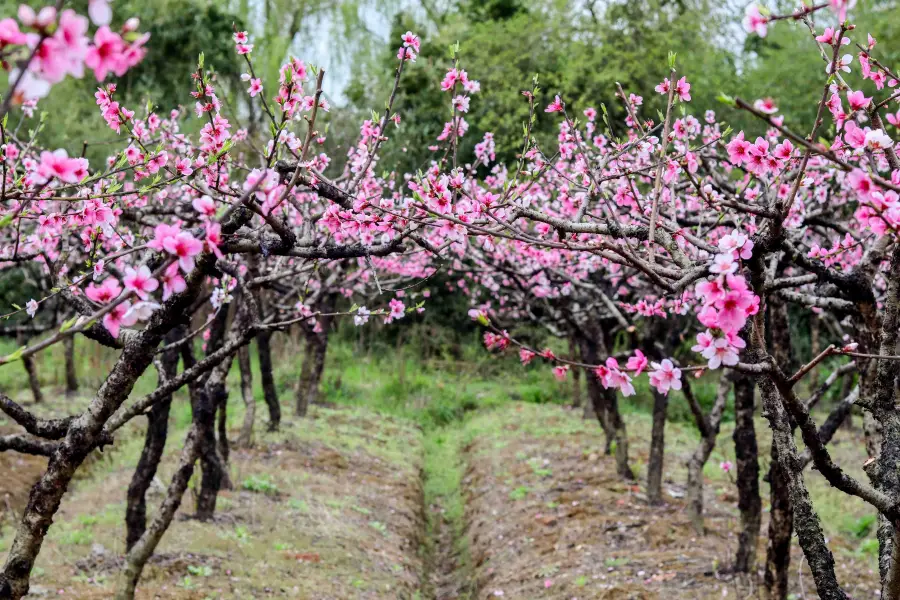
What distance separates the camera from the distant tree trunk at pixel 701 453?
6457mm

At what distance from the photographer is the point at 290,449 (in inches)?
392

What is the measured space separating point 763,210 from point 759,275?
213 mm

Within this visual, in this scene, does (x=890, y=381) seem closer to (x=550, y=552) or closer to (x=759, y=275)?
(x=759, y=275)

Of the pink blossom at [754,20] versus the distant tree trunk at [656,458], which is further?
the distant tree trunk at [656,458]

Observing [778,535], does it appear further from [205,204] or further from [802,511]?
[205,204]

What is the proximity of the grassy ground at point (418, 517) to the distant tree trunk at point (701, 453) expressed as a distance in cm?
22

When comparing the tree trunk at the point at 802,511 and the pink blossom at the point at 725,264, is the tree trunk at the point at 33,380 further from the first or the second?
the pink blossom at the point at 725,264

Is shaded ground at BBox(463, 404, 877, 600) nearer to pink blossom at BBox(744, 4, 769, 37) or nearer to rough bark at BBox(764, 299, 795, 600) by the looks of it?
rough bark at BBox(764, 299, 795, 600)

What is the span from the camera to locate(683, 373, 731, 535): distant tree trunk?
646 cm

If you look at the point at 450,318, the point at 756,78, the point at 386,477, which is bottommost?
the point at 386,477

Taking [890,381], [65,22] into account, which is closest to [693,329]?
[890,381]

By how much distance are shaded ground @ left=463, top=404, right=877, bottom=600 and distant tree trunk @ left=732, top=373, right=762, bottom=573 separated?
347 mm

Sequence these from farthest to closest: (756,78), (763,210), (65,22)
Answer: (756,78) → (763,210) → (65,22)

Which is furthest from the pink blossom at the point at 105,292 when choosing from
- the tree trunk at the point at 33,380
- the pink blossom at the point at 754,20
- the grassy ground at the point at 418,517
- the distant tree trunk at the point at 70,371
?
the distant tree trunk at the point at 70,371
